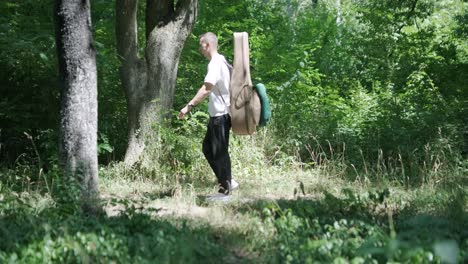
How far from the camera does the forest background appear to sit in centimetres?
853

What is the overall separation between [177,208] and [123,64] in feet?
12.4

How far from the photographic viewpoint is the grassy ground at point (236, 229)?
4285mm

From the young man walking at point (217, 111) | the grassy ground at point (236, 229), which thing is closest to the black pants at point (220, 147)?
the young man walking at point (217, 111)

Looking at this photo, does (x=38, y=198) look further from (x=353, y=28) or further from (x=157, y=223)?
(x=353, y=28)

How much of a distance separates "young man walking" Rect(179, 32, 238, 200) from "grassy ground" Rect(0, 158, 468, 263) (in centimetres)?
40

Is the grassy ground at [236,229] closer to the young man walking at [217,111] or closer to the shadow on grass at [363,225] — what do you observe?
the shadow on grass at [363,225]

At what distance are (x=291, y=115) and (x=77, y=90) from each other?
17.7 ft

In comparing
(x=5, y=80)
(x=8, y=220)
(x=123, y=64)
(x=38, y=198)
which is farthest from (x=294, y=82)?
(x=8, y=220)

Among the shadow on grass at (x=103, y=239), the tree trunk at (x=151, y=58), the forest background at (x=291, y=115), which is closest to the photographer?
the shadow on grass at (x=103, y=239)

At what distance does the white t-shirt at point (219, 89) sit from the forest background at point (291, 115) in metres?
1.34

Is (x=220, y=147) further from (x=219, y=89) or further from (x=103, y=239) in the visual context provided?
(x=103, y=239)

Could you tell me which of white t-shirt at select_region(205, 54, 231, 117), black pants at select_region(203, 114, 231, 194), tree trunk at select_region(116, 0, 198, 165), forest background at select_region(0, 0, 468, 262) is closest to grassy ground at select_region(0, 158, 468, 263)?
forest background at select_region(0, 0, 468, 262)

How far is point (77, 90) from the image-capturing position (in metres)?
5.94

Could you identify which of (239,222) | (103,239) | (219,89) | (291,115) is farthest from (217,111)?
(291,115)
